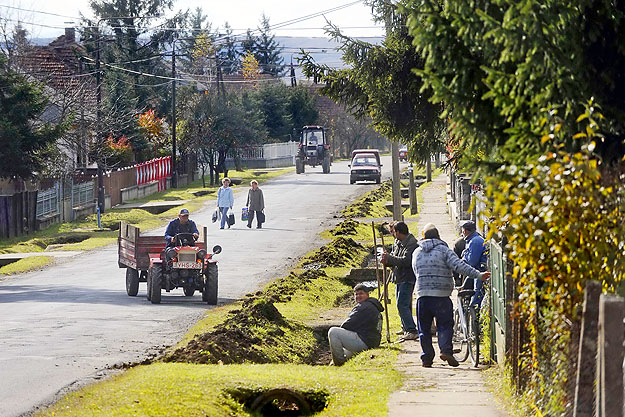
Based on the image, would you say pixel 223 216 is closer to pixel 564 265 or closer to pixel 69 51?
pixel 564 265

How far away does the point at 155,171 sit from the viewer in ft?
201

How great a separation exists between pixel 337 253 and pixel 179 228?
28.5 feet

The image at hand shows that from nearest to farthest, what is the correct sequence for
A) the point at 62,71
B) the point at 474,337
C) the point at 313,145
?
the point at 474,337, the point at 62,71, the point at 313,145

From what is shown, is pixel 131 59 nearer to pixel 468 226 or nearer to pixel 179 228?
pixel 179 228

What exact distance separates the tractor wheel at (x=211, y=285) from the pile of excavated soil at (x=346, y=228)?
47.7 ft

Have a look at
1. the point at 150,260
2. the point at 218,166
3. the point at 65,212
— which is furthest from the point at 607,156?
the point at 218,166

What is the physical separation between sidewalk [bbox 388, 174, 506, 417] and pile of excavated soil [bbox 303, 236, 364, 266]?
12.8 meters

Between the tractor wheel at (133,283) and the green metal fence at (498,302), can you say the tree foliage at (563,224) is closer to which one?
the green metal fence at (498,302)

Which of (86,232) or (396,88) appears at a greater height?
(396,88)

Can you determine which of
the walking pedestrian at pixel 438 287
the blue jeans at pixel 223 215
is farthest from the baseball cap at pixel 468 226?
the blue jeans at pixel 223 215

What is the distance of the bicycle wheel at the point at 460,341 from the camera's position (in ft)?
47.6

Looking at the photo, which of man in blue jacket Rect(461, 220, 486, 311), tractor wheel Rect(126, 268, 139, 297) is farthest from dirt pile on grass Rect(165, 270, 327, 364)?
man in blue jacket Rect(461, 220, 486, 311)

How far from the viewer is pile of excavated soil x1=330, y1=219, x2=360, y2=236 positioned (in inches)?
1416

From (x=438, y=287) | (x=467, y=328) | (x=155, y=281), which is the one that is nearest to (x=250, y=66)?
(x=155, y=281)
